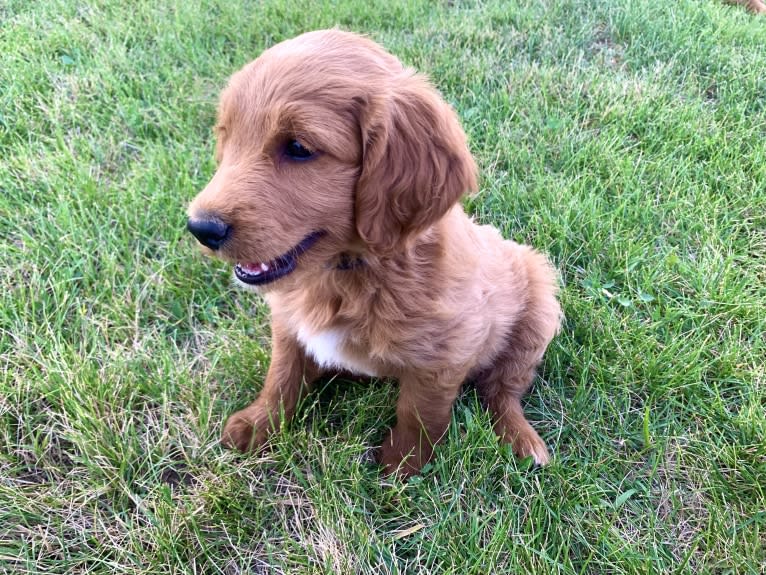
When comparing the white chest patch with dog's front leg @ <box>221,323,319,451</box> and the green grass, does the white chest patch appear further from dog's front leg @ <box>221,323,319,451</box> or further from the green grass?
the green grass

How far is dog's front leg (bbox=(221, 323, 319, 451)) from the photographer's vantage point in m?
2.25

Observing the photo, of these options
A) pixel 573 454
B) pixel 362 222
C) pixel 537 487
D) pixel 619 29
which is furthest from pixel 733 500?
pixel 619 29

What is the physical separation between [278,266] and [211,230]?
0.27 metres

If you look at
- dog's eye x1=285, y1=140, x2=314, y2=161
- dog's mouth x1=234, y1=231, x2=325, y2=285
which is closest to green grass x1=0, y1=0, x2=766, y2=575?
dog's mouth x1=234, y1=231, x2=325, y2=285

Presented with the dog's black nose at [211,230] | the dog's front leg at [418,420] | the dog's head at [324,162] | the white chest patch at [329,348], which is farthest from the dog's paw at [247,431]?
the dog's black nose at [211,230]

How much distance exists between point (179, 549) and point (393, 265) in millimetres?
1211

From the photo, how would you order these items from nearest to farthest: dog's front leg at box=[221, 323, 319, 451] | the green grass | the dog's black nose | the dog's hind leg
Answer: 1. the dog's black nose
2. the green grass
3. dog's front leg at box=[221, 323, 319, 451]
4. the dog's hind leg

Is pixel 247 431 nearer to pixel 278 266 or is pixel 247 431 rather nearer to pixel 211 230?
pixel 278 266

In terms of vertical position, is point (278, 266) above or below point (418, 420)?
above

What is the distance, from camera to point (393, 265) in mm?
1896

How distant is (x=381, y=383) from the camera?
2.47 meters

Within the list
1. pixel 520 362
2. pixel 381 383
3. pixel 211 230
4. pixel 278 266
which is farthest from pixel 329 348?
pixel 520 362

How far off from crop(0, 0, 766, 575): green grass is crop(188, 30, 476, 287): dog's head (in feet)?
2.92

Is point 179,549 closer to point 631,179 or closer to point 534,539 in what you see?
point 534,539
